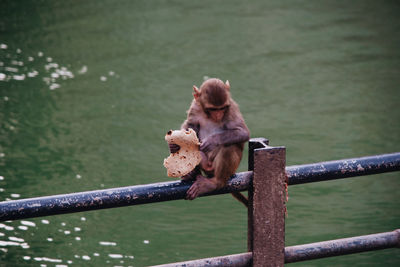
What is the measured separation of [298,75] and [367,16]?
2740mm

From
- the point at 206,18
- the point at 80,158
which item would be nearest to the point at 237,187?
the point at 80,158

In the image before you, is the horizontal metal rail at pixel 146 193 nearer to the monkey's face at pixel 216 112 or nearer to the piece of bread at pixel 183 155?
the piece of bread at pixel 183 155

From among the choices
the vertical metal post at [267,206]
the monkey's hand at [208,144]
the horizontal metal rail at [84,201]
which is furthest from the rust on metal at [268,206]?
the monkey's hand at [208,144]

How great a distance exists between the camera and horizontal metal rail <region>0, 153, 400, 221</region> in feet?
6.37

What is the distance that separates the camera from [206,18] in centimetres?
973

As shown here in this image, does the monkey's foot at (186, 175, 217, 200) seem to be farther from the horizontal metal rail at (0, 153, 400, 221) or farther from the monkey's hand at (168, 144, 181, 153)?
the monkey's hand at (168, 144, 181, 153)

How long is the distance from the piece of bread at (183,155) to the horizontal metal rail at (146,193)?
0.70ft

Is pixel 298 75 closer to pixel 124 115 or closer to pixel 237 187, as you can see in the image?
pixel 124 115

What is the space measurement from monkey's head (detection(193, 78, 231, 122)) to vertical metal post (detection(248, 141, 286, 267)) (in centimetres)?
57

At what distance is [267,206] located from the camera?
2209mm

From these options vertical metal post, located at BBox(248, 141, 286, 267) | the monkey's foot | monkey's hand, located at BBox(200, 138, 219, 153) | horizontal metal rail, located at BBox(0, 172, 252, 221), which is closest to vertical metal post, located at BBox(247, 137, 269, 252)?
vertical metal post, located at BBox(248, 141, 286, 267)

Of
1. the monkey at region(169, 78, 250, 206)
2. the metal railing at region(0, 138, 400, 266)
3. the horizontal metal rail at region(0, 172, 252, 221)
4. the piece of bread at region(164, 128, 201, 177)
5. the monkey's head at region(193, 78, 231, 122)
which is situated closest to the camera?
the horizontal metal rail at region(0, 172, 252, 221)

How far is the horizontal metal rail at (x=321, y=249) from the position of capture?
2.21 metres

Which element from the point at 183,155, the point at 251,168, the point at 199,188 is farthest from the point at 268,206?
the point at 183,155
